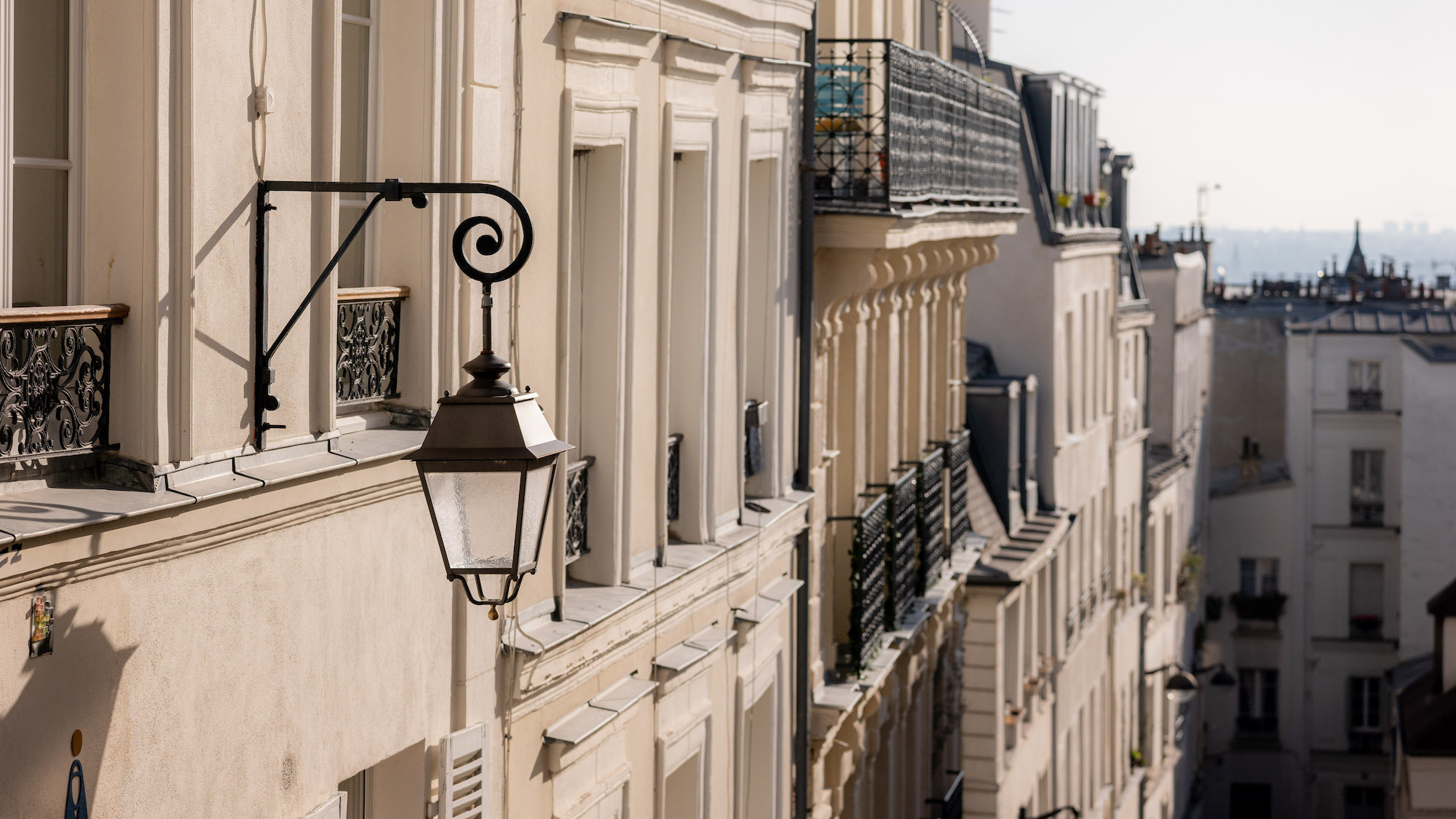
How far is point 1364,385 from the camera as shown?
45.2 m

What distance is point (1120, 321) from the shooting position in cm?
3172

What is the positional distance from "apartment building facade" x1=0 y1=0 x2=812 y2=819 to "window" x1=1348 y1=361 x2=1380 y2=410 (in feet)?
121

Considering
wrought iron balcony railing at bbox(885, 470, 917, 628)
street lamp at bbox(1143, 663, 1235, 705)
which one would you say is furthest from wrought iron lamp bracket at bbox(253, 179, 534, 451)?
street lamp at bbox(1143, 663, 1235, 705)

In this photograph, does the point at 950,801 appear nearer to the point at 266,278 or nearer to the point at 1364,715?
the point at 266,278

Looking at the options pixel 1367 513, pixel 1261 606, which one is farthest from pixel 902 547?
pixel 1367 513

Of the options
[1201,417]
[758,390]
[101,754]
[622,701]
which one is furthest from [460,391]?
[1201,417]

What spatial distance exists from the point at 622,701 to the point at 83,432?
4.06 m

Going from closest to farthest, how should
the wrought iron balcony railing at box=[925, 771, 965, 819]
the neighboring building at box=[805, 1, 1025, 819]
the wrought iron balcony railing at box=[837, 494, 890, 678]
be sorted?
1. the neighboring building at box=[805, 1, 1025, 819]
2. the wrought iron balcony railing at box=[837, 494, 890, 678]
3. the wrought iron balcony railing at box=[925, 771, 965, 819]

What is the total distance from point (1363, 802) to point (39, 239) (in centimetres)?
4513

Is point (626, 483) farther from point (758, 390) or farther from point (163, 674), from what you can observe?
point (163, 674)

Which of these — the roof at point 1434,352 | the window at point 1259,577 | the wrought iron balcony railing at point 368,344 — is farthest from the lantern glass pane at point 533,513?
the window at point 1259,577

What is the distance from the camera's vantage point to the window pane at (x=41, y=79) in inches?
190

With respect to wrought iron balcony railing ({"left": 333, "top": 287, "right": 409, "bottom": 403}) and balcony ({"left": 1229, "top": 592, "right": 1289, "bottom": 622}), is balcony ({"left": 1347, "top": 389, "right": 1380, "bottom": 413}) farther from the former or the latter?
wrought iron balcony railing ({"left": 333, "top": 287, "right": 409, "bottom": 403})

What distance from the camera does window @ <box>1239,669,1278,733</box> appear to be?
4569cm
